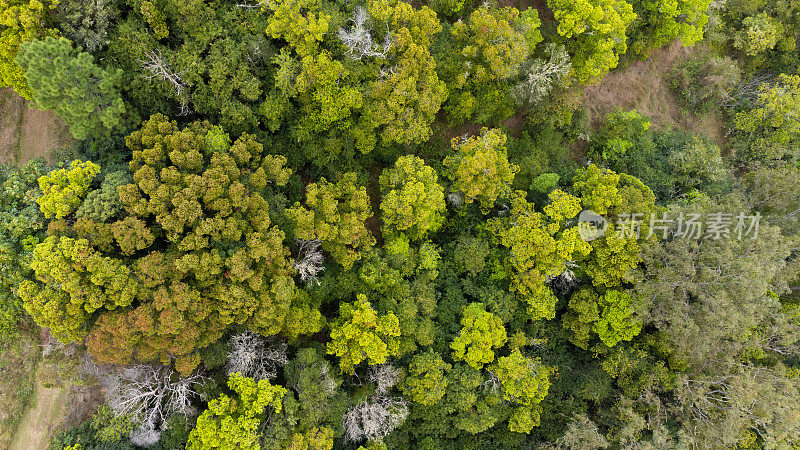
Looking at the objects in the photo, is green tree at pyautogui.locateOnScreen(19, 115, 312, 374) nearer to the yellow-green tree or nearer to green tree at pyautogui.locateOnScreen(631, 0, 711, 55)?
the yellow-green tree

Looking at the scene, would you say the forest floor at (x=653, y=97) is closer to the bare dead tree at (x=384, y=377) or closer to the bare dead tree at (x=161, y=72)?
the bare dead tree at (x=384, y=377)

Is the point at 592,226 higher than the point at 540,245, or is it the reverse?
the point at 592,226

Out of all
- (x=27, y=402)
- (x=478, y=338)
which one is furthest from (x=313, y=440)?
(x=27, y=402)

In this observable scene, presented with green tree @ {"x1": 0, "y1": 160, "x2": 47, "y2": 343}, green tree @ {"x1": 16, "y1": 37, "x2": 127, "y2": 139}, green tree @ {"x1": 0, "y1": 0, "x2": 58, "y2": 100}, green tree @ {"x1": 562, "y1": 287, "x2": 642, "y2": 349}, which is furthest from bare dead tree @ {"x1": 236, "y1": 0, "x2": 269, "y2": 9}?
green tree @ {"x1": 562, "y1": 287, "x2": 642, "y2": 349}

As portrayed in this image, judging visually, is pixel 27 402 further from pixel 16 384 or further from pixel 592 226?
pixel 592 226

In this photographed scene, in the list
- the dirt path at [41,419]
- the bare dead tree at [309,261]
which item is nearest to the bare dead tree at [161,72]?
the bare dead tree at [309,261]

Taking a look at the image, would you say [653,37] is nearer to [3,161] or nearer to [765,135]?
[765,135]
